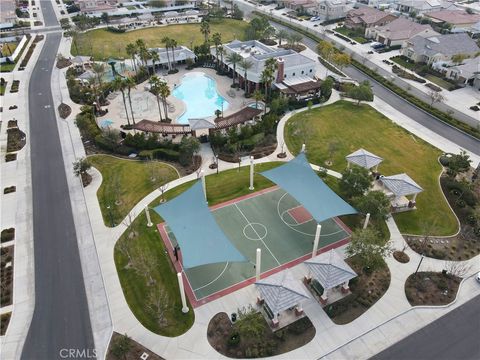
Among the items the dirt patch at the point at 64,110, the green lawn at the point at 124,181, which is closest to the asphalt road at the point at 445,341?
the green lawn at the point at 124,181

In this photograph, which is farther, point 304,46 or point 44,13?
point 44,13

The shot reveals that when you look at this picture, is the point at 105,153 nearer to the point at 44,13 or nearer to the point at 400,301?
the point at 400,301

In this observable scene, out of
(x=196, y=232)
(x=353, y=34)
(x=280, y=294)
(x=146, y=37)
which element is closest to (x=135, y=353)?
(x=196, y=232)

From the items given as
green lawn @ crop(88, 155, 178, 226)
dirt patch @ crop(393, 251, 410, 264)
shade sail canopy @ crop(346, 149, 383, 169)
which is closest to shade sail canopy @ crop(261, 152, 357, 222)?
dirt patch @ crop(393, 251, 410, 264)

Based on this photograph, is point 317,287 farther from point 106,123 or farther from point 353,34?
point 353,34

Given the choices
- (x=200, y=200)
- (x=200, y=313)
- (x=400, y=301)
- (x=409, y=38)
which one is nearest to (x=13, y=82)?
(x=200, y=200)

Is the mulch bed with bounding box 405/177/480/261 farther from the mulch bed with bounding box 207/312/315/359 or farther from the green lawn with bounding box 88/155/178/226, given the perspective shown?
the green lawn with bounding box 88/155/178/226

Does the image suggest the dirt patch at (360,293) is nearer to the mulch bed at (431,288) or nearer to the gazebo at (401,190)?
the mulch bed at (431,288)
